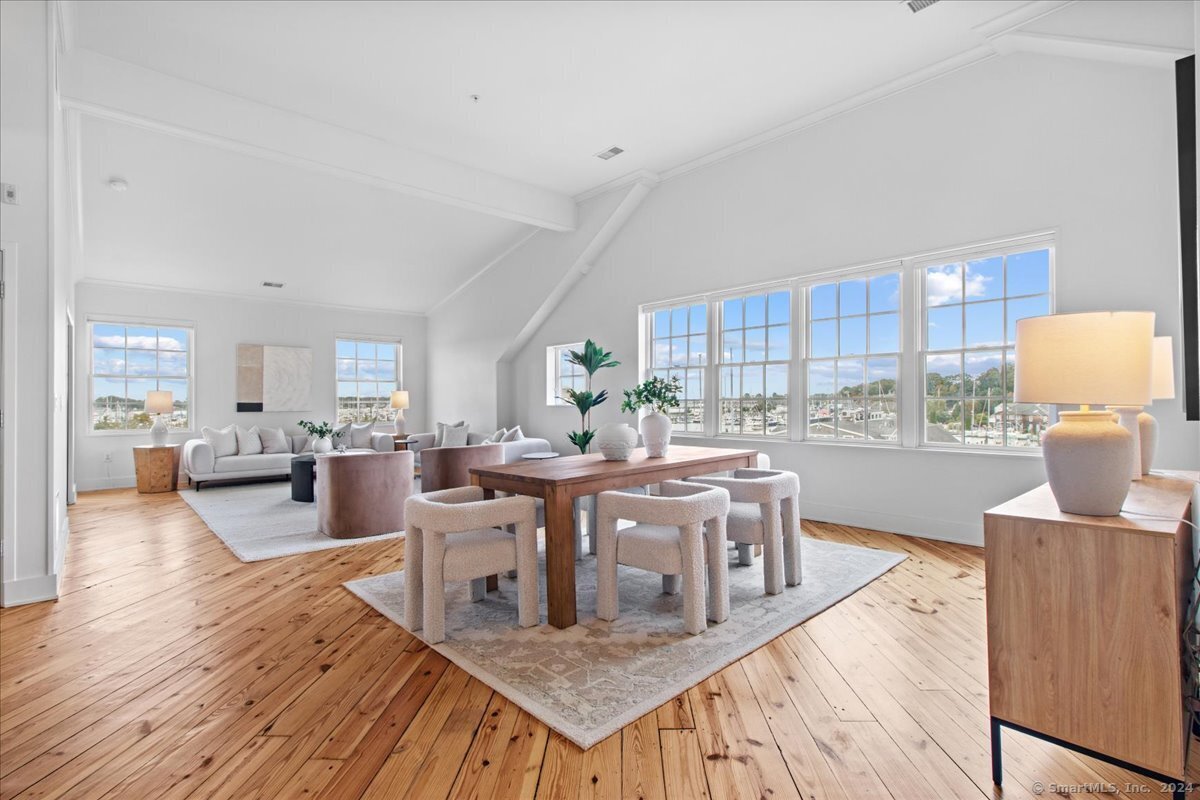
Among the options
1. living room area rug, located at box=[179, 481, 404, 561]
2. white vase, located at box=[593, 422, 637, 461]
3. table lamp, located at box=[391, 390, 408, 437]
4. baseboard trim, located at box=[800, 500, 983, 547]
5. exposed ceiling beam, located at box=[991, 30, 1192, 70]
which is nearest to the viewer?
exposed ceiling beam, located at box=[991, 30, 1192, 70]

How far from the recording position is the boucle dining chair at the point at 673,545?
2.60 m

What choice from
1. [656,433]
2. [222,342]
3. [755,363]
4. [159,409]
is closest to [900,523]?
[755,363]

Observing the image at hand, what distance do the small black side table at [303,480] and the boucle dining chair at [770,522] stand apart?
4.80m

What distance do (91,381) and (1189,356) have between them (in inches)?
403

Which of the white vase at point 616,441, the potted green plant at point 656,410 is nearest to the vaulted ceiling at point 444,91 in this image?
the potted green plant at point 656,410

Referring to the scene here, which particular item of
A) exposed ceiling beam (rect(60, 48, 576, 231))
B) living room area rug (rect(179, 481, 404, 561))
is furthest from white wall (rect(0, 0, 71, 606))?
living room area rug (rect(179, 481, 404, 561))

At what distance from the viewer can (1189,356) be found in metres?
2.19

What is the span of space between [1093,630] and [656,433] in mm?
2405

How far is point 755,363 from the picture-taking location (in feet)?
18.5

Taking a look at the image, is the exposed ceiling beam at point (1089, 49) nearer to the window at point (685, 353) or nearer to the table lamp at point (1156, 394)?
the table lamp at point (1156, 394)

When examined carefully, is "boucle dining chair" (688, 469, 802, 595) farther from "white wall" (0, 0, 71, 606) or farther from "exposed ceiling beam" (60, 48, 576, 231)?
"exposed ceiling beam" (60, 48, 576, 231)

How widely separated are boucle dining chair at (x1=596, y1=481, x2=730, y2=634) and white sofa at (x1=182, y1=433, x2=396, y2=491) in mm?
6066

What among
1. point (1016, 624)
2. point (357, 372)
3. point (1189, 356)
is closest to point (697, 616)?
point (1016, 624)

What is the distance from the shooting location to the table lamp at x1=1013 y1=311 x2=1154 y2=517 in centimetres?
151
